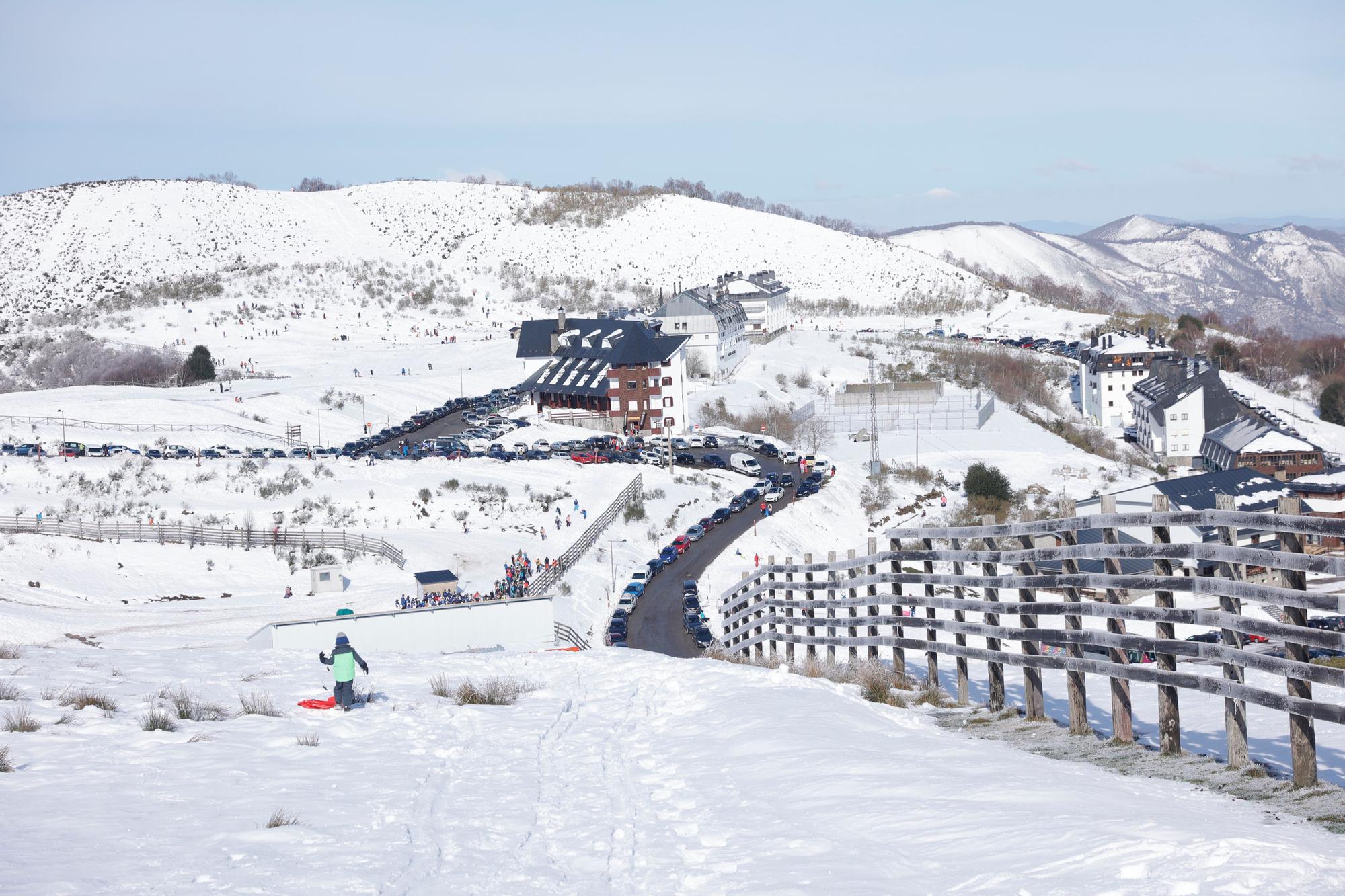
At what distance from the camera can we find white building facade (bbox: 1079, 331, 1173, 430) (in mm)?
108500

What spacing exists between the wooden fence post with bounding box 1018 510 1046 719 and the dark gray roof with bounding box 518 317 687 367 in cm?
7318

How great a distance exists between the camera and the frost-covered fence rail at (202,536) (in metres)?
49.4

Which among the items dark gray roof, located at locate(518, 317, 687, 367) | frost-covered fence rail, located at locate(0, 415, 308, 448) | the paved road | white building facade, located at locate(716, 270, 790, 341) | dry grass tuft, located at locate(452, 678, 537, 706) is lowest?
the paved road

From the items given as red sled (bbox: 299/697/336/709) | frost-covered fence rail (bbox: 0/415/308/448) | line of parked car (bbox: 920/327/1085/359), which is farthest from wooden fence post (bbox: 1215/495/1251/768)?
line of parked car (bbox: 920/327/1085/359)

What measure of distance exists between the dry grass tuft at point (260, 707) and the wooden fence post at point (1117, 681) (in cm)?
774

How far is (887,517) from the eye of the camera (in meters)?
66.4

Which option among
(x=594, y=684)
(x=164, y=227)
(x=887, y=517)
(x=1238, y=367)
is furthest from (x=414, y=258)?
(x=594, y=684)

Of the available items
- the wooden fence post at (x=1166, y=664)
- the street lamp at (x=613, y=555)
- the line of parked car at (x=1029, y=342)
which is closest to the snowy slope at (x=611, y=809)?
the wooden fence post at (x=1166, y=664)

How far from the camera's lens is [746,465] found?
235ft

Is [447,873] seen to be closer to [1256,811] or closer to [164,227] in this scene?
[1256,811]

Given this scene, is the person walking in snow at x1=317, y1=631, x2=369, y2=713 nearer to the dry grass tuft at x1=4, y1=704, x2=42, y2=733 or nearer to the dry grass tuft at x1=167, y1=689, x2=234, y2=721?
the dry grass tuft at x1=167, y1=689, x2=234, y2=721

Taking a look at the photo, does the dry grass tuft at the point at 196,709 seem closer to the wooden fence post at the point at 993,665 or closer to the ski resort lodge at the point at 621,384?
the wooden fence post at the point at 993,665

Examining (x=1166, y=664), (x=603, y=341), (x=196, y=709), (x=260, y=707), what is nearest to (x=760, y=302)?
(x=603, y=341)

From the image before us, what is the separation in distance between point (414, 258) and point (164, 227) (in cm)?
3810
